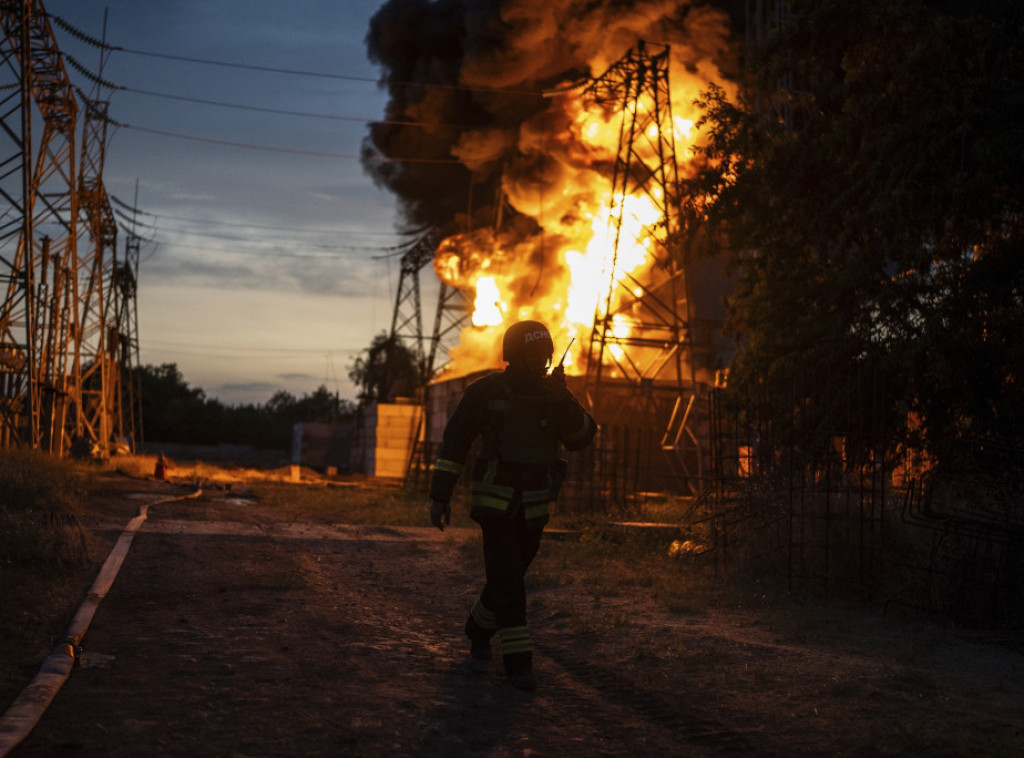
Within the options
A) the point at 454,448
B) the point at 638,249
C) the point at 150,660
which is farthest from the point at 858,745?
the point at 638,249

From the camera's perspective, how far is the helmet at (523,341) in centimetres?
555

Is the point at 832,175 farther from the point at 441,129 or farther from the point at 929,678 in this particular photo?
the point at 441,129

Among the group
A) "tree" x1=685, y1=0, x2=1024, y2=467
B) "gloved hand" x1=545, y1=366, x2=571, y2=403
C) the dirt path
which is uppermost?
"tree" x1=685, y1=0, x2=1024, y2=467

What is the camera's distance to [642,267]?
28969 millimetres

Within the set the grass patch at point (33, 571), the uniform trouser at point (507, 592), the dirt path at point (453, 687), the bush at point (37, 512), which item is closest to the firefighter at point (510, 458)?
the uniform trouser at point (507, 592)

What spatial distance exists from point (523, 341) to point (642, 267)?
78.5ft

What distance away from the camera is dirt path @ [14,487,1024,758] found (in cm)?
396

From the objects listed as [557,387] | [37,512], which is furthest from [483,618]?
[37,512]

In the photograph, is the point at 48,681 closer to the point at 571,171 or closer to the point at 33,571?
the point at 33,571

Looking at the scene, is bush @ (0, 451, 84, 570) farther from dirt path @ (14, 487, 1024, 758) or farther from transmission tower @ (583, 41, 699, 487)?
transmission tower @ (583, 41, 699, 487)

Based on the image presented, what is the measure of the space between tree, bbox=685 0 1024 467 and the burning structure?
790 cm

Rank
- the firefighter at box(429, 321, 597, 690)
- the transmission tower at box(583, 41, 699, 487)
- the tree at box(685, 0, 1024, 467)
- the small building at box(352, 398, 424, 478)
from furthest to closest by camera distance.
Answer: the small building at box(352, 398, 424, 478)
the transmission tower at box(583, 41, 699, 487)
the tree at box(685, 0, 1024, 467)
the firefighter at box(429, 321, 597, 690)

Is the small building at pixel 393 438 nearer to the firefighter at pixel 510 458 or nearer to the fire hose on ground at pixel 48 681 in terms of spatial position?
the fire hose on ground at pixel 48 681

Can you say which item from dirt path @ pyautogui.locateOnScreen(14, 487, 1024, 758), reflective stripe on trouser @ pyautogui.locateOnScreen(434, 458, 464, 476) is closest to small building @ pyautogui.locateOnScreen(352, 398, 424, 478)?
dirt path @ pyautogui.locateOnScreen(14, 487, 1024, 758)
